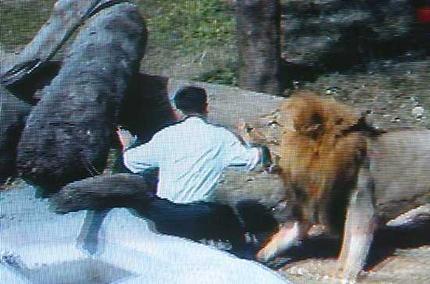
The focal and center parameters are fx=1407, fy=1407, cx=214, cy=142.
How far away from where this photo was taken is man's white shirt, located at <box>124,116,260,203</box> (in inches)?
112

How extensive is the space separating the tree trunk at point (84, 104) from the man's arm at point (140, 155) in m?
0.04

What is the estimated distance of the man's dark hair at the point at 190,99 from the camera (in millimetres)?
2881

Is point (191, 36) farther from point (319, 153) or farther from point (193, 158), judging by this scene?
point (319, 153)

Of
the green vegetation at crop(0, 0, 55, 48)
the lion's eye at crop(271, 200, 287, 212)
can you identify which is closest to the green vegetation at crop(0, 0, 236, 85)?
the green vegetation at crop(0, 0, 55, 48)

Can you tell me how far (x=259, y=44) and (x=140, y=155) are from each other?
33 centimetres

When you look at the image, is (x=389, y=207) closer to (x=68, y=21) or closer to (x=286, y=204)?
(x=286, y=204)

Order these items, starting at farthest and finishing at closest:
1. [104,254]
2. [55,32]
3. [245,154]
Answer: [55,32] < [245,154] < [104,254]

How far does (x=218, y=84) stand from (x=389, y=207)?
17.1 inches

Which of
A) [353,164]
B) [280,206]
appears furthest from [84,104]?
[353,164]

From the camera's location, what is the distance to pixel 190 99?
9.52 feet

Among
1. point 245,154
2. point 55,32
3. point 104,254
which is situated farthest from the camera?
point 55,32

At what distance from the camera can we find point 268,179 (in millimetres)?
2844

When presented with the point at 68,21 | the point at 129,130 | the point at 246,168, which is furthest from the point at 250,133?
the point at 68,21

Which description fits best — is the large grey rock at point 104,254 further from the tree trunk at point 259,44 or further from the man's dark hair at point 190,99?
the tree trunk at point 259,44
